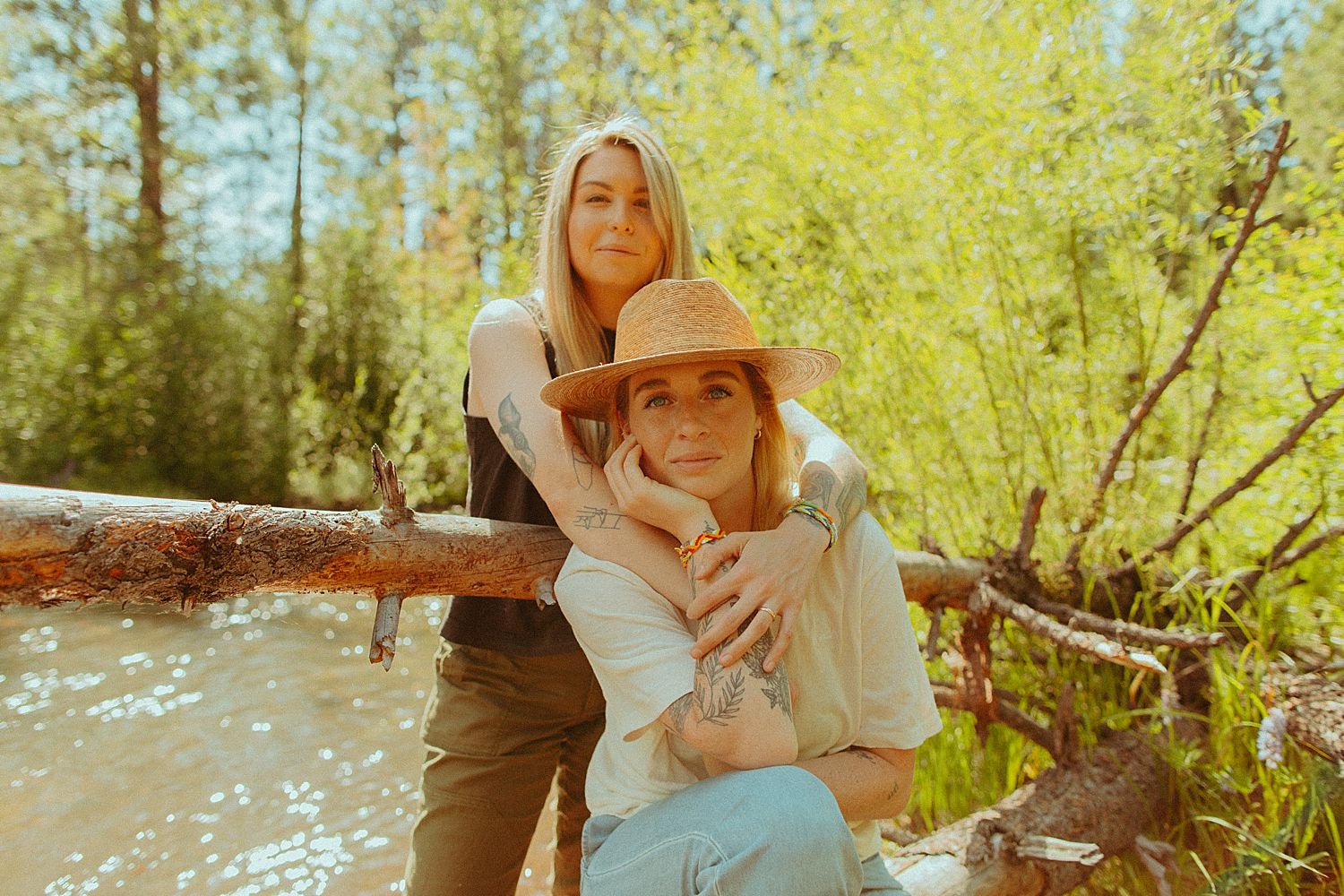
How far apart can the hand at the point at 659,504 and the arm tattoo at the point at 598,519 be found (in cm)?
3

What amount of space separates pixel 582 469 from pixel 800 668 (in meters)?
0.70

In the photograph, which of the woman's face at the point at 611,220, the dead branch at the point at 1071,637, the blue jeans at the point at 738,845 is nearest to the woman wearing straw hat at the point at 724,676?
the blue jeans at the point at 738,845

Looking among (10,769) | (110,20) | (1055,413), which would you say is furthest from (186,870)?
(110,20)

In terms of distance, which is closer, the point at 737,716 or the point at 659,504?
the point at 737,716

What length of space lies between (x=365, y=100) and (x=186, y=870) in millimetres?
16032

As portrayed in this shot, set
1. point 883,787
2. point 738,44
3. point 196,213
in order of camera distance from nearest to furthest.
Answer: point 883,787 → point 738,44 → point 196,213

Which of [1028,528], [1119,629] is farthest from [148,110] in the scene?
[1119,629]

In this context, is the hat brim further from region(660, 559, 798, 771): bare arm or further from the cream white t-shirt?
region(660, 559, 798, 771): bare arm

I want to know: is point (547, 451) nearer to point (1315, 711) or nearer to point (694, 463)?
point (694, 463)

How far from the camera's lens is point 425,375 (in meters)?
12.1

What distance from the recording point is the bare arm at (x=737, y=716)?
1674mm

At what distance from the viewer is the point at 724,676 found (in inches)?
67.3

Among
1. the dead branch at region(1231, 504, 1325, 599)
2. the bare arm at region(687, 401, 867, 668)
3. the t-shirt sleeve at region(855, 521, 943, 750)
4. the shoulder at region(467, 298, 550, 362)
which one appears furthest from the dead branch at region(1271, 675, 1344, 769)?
the shoulder at region(467, 298, 550, 362)

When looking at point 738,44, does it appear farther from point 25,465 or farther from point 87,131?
point 87,131
